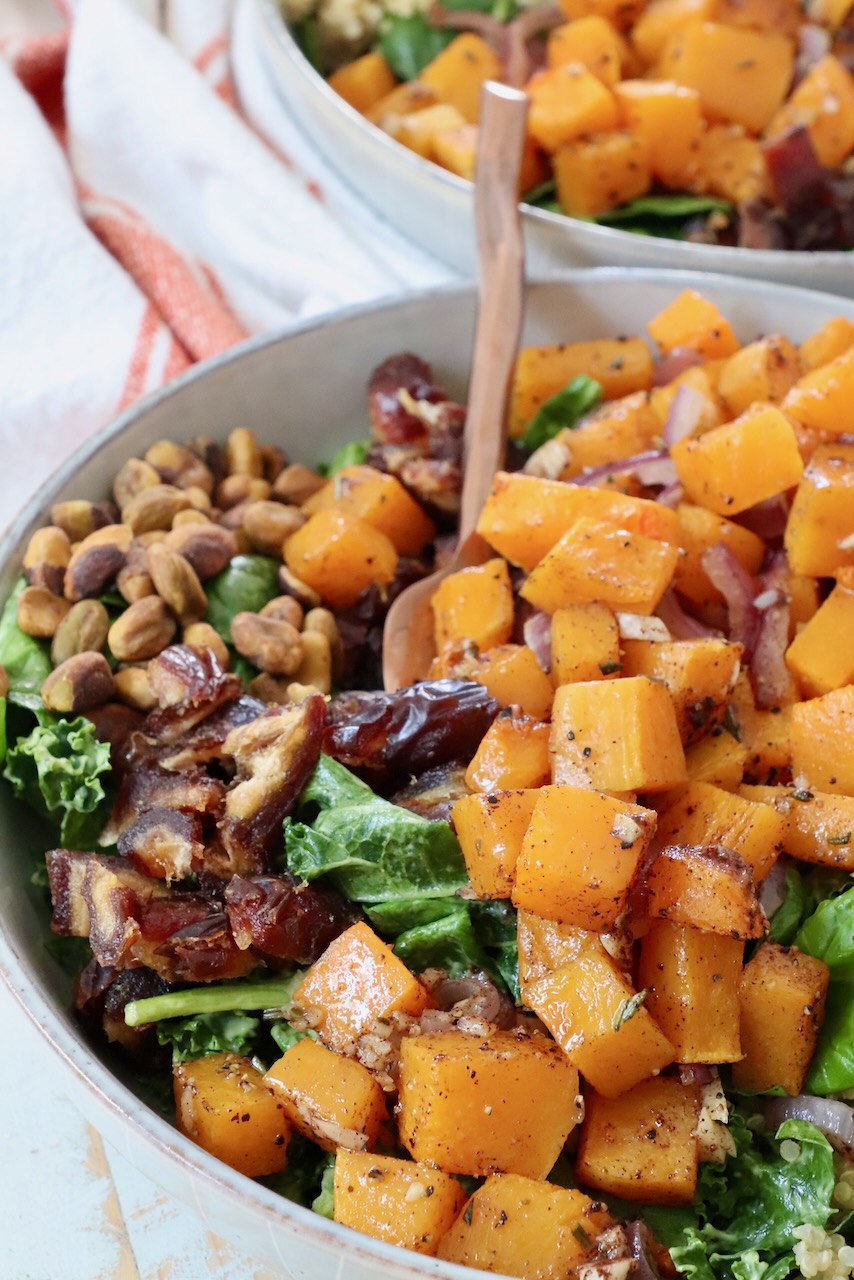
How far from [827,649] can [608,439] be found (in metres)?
0.59

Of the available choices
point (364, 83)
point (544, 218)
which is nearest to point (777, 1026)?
point (544, 218)

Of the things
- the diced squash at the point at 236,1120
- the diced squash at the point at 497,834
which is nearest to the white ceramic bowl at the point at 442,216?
the diced squash at the point at 497,834

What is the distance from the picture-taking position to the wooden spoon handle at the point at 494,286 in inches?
89.0

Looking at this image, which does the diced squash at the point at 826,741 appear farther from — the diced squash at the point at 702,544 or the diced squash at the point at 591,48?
the diced squash at the point at 591,48

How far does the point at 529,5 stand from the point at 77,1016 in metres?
2.85

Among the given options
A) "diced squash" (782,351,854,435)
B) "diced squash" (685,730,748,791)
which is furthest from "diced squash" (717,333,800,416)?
"diced squash" (685,730,748,791)

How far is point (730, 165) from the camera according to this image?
292cm

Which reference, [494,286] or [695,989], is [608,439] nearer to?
[494,286]

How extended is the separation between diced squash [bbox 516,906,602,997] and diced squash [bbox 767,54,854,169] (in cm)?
212

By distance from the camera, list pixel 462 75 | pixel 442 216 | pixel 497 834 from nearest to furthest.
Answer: pixel 497 834 → pixel 442 216 → pixel 462 75

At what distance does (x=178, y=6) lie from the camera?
10.8 feet

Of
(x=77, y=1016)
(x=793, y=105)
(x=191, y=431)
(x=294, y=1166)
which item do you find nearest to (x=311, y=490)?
(x=191, y=431)

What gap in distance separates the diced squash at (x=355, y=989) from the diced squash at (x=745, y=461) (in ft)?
2.98

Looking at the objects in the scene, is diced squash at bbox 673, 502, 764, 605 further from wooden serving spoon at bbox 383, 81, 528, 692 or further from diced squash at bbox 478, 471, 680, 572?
wooden serving spoon at bbox 383, 81, 528, 692
